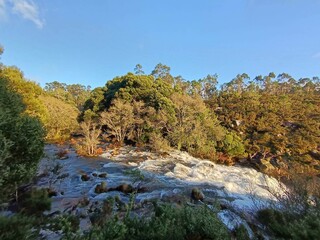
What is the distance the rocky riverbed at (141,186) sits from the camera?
7480 mm

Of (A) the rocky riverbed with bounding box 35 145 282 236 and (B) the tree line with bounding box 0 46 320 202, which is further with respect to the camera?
(B) the tree line with bounding box 0 46 320 202

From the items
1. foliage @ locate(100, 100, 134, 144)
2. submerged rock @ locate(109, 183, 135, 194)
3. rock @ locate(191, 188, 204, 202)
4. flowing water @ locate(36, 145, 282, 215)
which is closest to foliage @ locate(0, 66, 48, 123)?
flowing water @ locate(36, 145, 282, 215)

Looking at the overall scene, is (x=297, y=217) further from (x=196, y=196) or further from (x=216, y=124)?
(x=216, y=124)

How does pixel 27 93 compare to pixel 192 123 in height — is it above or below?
above

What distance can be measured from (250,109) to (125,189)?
2051 centimetres

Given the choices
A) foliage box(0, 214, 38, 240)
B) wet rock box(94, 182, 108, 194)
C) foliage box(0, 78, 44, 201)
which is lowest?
wet rock box(94, 182, 108, 194)

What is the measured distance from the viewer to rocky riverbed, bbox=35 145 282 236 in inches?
295

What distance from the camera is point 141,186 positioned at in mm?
9883

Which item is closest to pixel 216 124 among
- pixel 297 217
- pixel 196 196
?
pixel 196 196

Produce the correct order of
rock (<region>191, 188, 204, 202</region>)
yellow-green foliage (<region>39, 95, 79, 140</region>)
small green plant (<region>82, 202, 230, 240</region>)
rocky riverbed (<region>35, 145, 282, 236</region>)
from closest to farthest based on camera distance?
small green plant (<region>82, 202, 230, 240</region>)
rocky riverbed (<region>35, 145, 282, 236</region>)
rock (<region>191, 188, 204, 202</region>)
yellow-green foliage (<region>39, 95, 79, 140</region>)

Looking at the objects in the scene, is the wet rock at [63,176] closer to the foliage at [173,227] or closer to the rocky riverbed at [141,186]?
the rocky riverbed at [141,186]

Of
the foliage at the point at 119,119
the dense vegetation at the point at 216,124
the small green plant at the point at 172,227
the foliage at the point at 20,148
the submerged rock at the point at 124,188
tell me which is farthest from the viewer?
the foliage at the point at 119,119

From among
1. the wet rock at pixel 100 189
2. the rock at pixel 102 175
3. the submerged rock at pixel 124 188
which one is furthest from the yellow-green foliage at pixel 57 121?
the submerged rock at pixel 124 188

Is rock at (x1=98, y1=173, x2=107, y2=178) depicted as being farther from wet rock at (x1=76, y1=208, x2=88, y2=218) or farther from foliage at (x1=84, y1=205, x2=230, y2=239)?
foliage at (x1=84, y1=205, x2=230, y2=239)
